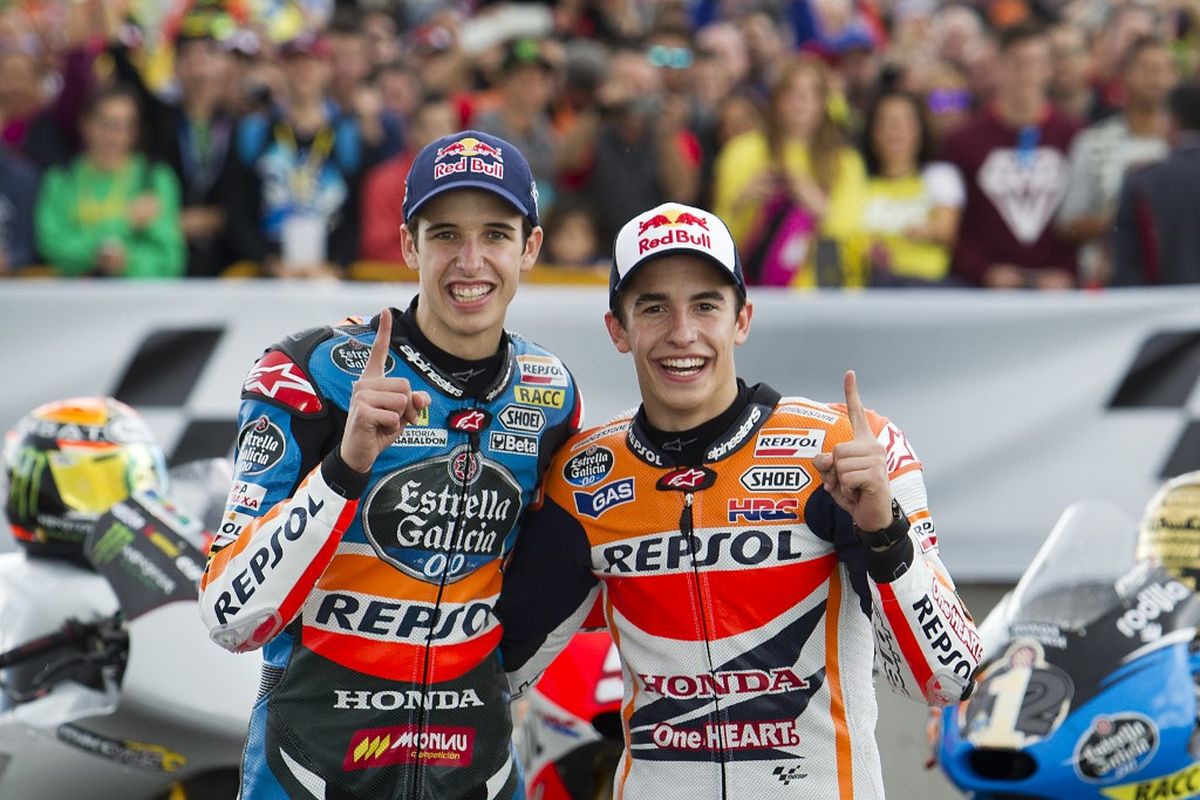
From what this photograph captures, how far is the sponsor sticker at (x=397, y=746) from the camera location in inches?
155

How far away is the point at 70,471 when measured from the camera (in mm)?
5809

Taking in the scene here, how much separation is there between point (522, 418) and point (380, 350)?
0.48m

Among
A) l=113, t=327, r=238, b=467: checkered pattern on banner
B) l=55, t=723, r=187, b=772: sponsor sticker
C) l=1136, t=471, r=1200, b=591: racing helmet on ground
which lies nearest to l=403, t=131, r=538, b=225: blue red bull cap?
l=55, t=723, r=187, b=772: sponsor sticker

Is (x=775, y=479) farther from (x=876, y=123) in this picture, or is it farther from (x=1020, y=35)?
(x=1020, y=35)

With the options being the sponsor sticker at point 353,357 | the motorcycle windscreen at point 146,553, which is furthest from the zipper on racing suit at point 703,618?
the motorcycle windscreen at point 146,553

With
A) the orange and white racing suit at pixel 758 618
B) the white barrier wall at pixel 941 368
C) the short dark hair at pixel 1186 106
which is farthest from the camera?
the short dark hair at pixel 1186 106

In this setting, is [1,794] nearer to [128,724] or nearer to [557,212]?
[128,724]

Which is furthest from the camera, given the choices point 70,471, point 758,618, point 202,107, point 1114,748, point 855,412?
point 202,107

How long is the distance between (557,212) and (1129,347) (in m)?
3.02

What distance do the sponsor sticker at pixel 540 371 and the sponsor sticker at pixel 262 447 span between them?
1.94ft

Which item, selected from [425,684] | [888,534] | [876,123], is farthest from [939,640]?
[876,123]

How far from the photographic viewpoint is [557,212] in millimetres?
9477

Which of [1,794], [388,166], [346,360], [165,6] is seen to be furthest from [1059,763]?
[165,6]

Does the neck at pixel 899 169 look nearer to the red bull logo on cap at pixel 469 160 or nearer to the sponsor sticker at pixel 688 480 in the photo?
the red bull logo on cap at pixel 469 160
